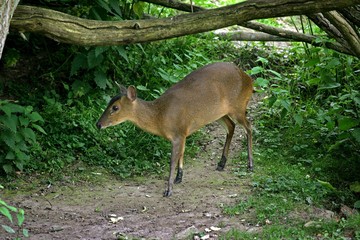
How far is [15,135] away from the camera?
8.11 metres

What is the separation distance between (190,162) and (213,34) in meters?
3.42

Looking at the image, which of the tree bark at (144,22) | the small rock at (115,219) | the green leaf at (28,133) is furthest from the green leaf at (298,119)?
the green leaf at (28,133)

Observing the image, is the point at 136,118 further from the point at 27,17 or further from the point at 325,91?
the point at 325,91

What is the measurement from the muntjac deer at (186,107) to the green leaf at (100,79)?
1.11 meters

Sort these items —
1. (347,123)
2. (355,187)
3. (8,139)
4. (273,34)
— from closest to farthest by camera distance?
(8,139) < (355,187) < (347,123) < (273,34)

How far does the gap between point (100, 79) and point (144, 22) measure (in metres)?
2.83

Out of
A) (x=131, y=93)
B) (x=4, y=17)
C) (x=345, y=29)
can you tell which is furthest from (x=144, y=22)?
(x=345, y=29)

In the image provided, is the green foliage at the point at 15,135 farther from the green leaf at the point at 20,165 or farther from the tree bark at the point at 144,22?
the tree bark at the point at 144,22

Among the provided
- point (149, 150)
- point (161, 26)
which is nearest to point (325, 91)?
point (149, 150)

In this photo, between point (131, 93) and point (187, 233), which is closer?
point (187, 233)

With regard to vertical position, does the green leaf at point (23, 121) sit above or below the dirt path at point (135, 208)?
above

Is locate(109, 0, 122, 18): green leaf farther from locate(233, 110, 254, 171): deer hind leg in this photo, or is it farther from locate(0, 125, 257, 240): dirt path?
locate(0, 125, 257, 240): dirt path

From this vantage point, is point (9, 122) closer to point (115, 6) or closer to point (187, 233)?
point (115, 6)

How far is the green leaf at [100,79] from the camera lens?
9.54 metres
